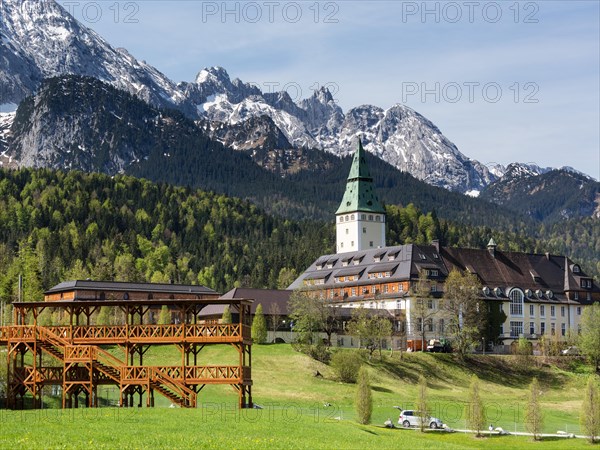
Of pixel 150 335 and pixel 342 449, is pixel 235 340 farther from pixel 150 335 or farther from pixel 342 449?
pixel 342 449

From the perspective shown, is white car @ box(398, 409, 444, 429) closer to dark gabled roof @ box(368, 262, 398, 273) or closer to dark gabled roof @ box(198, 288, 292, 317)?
dark gabled roof @ box(198, 288, 292, 317)

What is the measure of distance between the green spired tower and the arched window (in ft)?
99.9

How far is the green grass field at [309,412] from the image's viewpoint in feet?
162

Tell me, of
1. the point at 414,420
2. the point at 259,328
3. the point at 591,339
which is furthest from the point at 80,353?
the point at 591,339

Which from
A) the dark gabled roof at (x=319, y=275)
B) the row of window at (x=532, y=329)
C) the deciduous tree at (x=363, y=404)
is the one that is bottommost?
Result: the deciduous tree at (x=363, y=404)

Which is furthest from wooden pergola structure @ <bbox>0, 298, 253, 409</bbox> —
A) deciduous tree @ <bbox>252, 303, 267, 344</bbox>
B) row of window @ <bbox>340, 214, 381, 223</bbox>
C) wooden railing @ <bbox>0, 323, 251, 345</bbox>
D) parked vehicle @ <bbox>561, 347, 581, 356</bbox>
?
row of window @ <bbox>340, 214, 381, 223</bbox>

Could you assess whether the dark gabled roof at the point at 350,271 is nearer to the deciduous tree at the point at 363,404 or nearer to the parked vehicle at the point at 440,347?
the parked vehicle at the point at 440,347

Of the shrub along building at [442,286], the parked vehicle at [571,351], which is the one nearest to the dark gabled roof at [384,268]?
the shrub along building at [442,286]

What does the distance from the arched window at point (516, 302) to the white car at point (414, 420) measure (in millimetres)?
64606

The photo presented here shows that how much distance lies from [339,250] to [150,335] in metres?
101

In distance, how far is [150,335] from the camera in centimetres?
7431

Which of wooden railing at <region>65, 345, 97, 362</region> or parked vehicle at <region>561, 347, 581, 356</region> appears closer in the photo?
wooden railing at <region>65, 345, 97, 362</region>

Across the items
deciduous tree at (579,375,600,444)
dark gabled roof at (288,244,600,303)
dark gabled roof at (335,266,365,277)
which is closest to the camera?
deciduous tree at (579,375,600,444)

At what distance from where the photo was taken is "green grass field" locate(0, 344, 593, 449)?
162 feet
